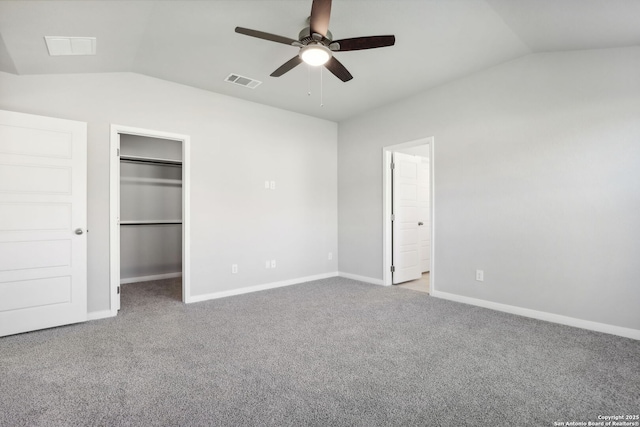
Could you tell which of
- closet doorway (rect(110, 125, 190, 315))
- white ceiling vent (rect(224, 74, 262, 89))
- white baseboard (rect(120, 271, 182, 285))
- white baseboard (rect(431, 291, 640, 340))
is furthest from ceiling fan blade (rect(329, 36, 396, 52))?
white baseboard (rect(120, 271, 182, 285))

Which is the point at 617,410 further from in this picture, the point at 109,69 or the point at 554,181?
the point at 109,69

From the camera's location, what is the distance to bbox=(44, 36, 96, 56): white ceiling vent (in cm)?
267

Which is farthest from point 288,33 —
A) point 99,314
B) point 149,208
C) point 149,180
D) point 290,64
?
point 149,208

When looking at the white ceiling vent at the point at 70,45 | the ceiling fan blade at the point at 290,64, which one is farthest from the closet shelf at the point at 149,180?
the ceiling fan blade at the point at 290,64

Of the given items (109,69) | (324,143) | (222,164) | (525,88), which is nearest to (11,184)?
(109,69)

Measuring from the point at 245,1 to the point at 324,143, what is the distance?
10.7 ft

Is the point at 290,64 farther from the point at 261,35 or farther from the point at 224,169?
the point at 224,169

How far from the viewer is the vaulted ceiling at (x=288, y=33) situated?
7.94 ft

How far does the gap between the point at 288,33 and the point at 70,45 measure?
1.95m

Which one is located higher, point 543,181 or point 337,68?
point 337,68

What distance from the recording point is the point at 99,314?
11.3 ft

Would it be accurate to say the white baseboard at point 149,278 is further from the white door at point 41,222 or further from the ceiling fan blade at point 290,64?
the ceiling fan blade at point 290,64

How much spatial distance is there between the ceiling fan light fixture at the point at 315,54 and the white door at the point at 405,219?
2.69 m

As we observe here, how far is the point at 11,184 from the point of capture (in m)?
2.93
